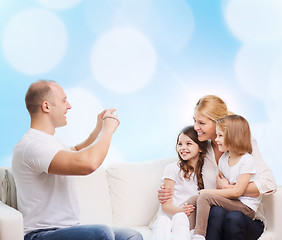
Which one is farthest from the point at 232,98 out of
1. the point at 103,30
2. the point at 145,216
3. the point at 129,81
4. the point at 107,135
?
the point at 107,135

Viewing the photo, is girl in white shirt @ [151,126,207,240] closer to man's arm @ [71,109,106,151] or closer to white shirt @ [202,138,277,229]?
white shirt @ [202,138,277,229]

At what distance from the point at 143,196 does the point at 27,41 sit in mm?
1468

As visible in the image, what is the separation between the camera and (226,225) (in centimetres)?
223

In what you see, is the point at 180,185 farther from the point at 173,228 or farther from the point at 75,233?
the point at 75,233

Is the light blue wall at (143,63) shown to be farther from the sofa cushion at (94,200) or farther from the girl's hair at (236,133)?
the girl's hair at (236,133)

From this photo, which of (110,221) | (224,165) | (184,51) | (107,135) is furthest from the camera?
(184,51)

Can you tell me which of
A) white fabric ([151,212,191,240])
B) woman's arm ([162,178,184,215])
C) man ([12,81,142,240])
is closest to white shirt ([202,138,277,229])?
A: woman's arm ([162,178,184,215])

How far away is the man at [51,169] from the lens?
1.72 m

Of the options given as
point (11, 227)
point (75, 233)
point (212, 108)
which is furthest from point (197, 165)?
point (11, 227)

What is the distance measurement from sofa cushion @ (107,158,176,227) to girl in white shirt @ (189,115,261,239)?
419 millimetres

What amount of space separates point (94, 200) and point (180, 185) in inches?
21.3

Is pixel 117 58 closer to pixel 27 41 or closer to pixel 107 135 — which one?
pixel 27 41

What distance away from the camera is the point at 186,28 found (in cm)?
366

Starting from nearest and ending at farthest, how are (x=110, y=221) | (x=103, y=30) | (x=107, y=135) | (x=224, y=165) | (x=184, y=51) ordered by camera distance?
(x=107, y=135) < (x=224, y=165) < (x=110, y=221) < (x=103, y=30) < (x=184, y=51)
